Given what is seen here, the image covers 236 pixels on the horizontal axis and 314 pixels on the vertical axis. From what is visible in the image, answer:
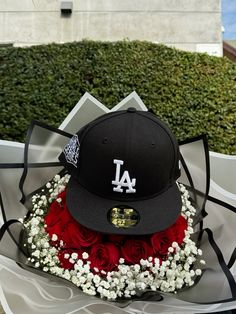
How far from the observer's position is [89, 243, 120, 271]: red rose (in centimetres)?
131

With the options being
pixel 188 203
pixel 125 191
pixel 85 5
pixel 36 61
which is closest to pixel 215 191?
pixel 188 203

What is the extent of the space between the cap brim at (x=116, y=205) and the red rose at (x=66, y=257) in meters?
0.14

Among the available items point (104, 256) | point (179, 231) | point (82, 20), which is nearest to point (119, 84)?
point (179, 231)

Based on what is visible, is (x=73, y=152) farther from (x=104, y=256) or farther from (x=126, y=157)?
(x=104, y=256)

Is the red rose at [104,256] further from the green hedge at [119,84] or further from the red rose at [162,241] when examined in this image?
the green hedge at [119,84]

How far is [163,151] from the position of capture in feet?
4.11

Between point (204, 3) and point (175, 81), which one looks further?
point (204, 3)

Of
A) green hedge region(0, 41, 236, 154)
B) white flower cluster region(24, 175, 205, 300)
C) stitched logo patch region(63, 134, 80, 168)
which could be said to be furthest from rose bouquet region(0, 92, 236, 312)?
green hedge region(0, 41, 236, 154)

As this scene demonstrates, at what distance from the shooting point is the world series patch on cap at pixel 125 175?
4.00 feet

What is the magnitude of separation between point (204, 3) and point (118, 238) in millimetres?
9881

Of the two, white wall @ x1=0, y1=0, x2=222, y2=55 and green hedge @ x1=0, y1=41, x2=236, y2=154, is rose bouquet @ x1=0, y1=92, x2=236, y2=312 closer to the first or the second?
green hedge @ x1=0, y1=41, x2=236, y2=154

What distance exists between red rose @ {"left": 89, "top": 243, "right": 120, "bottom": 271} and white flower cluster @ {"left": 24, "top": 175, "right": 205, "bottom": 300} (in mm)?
14

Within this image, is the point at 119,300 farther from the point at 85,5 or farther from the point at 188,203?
the point at 85,5

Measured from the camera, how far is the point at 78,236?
1319 mm
